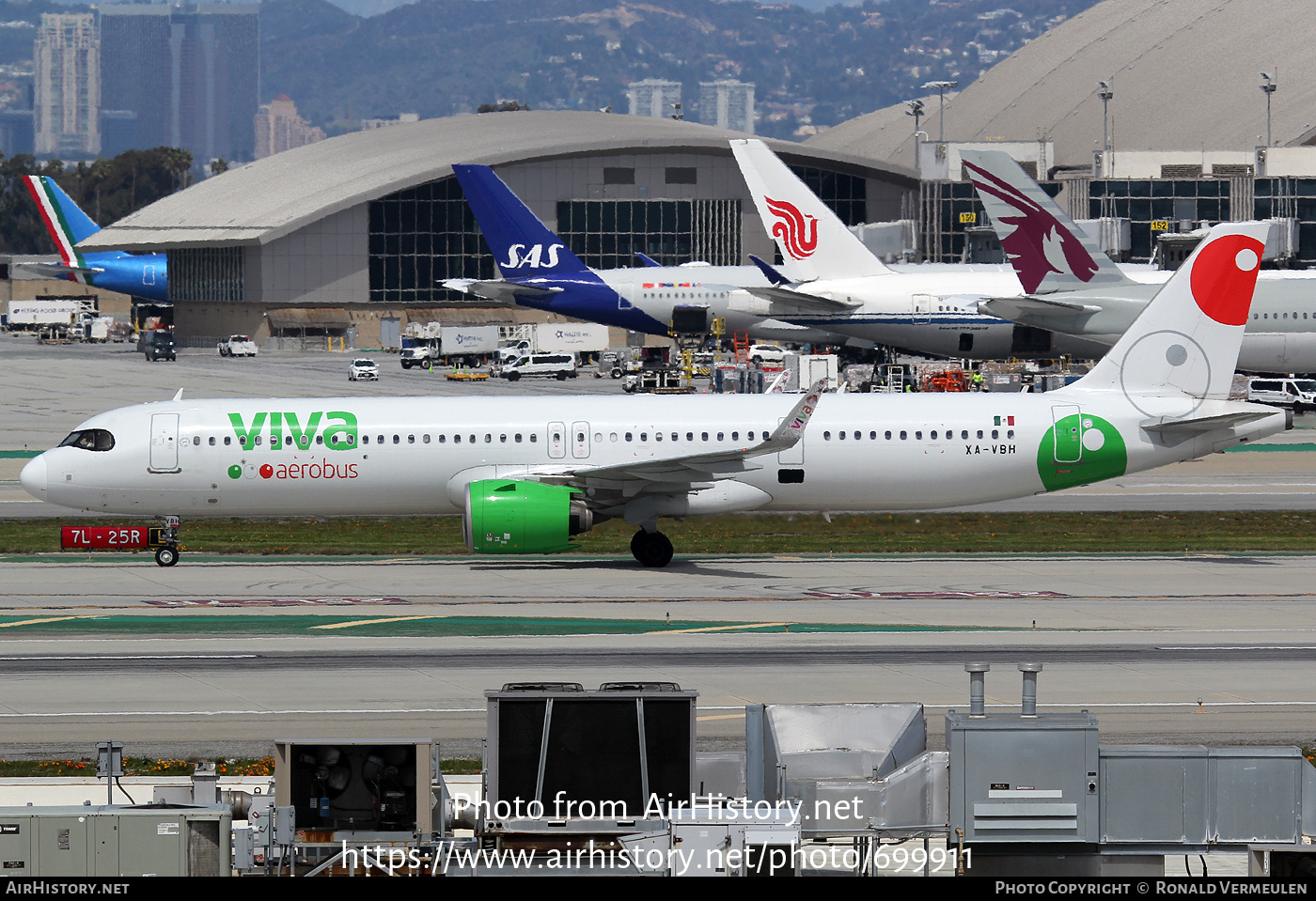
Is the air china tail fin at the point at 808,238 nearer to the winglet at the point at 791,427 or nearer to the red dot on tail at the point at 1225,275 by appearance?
the red dot on tail at the point at 1225,275

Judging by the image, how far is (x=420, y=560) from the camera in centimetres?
4306

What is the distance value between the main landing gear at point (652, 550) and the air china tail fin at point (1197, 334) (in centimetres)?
1194

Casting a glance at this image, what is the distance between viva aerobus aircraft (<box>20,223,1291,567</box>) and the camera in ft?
135

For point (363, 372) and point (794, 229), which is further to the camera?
point (363, 372)

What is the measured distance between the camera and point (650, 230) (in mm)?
165625

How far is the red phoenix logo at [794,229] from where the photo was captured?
86.7 m

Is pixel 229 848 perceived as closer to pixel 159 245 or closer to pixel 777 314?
pixel 777 314

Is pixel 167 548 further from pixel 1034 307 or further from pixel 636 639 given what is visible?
pixel 1034 307

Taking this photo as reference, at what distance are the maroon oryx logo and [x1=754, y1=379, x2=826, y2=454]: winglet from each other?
3854 cm

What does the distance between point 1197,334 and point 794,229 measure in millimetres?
45206

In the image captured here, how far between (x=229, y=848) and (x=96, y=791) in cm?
725

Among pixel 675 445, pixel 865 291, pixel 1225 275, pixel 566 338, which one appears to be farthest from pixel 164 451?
pixel 566 338

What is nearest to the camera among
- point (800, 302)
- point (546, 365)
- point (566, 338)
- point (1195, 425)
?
point (1195, 425)

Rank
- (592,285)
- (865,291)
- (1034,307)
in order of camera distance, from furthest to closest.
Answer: (592,285) → (865,291) → (1034,307)
